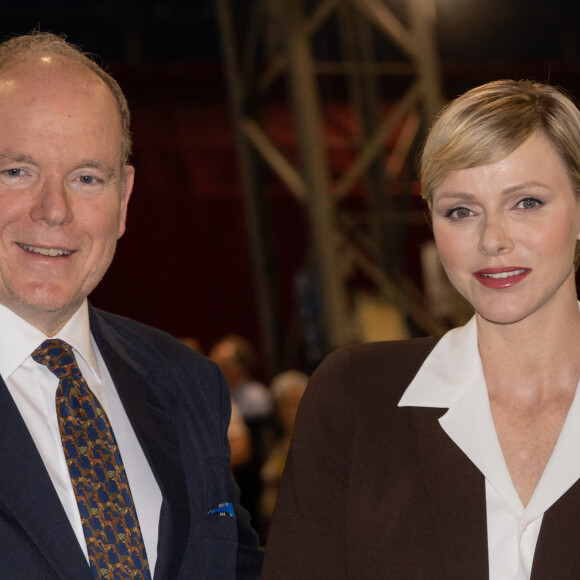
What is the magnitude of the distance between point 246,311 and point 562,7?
452 cm

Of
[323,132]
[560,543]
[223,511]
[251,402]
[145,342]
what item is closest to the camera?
[560,543]

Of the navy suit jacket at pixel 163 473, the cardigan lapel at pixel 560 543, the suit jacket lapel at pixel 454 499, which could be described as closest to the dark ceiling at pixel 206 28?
the navy suit jacket at pixel 163 473

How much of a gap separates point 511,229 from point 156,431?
76cm

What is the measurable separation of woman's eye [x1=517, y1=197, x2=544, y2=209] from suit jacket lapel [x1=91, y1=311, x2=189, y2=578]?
2.59 feet

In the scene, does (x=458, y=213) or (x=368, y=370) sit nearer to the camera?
(x=458, y=213)

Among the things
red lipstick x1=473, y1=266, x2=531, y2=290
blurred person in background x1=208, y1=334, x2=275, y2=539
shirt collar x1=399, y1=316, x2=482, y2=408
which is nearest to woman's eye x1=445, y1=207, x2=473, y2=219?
red lipstick x1=473, y1=266, x2=531, y2=290

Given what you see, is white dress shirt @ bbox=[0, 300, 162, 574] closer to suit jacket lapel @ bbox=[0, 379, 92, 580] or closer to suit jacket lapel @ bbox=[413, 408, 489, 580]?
suit jacket lapel @ bbox=[0, 379, 92, 580]

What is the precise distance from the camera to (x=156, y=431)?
1.93m

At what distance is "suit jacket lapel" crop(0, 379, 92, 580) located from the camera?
1.64 metres

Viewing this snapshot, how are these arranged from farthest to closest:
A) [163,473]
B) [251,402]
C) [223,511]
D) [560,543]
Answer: [251,402], [223,511], [163,473], [560,543]

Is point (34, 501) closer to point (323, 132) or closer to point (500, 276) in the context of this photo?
point (500, 276)

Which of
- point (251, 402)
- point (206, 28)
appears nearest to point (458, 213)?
point (251, 402)

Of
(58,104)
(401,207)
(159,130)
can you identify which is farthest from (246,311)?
(58,104)

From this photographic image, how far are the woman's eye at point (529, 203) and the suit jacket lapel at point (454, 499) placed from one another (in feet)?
1.30
